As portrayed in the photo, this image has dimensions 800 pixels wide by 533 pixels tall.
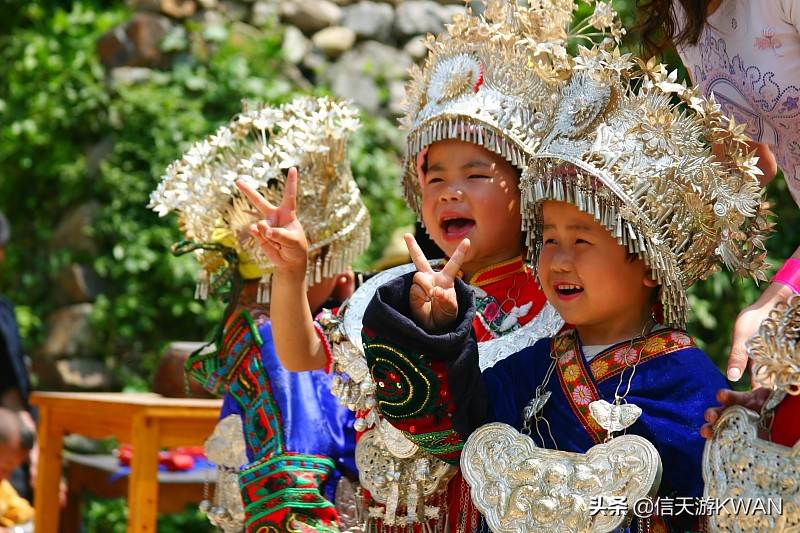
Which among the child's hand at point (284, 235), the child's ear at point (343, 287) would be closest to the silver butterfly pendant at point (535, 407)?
the child's hand at point (284, 235)

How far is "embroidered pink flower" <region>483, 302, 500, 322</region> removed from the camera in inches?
85.6

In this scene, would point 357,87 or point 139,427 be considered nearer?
point 139,427

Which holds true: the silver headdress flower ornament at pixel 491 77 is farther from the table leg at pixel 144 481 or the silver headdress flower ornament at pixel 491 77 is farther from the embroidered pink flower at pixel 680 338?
the table leg at pixel 144 481

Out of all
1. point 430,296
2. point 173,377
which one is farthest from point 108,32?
point 430,296

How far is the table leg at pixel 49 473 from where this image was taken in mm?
3889

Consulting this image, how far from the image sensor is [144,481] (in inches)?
126

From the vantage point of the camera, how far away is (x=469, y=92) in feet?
7.48

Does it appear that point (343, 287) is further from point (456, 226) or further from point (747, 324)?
point (747, 324)

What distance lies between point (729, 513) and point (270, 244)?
1041 mm

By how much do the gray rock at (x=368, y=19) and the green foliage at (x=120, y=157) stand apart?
49cm

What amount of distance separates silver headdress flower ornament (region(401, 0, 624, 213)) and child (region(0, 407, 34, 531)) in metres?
1.52

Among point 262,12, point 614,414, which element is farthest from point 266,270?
point 262,12

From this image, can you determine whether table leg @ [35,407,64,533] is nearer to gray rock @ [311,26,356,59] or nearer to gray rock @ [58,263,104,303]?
gray rock @ [58,263,104,303]

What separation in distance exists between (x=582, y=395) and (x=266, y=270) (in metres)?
1.14
